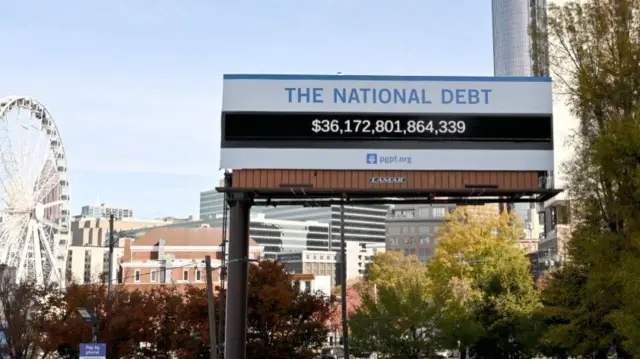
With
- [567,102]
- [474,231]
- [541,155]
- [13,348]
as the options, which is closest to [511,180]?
[541,155]

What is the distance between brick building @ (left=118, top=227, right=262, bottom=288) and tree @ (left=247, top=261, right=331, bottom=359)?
76.2 meters

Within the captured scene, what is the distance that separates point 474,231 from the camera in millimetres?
64500


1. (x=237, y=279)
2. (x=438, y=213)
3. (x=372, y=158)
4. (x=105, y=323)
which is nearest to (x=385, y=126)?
(x=372, y=158)

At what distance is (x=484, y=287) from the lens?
52.2 metres

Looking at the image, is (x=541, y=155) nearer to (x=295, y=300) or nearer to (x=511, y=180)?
(x=511, y=180)

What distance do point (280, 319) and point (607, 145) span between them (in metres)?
16.9

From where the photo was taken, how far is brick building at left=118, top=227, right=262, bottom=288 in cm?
11544

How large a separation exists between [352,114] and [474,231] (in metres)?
41.8

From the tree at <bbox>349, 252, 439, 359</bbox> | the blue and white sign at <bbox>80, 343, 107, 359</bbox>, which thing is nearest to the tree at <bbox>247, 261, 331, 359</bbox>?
the tree at <bbox>349, 252, 439, 359</bbox>

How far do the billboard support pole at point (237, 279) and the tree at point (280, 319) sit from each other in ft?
26.6

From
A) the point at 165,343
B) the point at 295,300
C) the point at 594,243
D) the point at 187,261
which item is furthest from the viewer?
the point at 187,261

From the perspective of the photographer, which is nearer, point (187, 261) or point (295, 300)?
point (295, 300)

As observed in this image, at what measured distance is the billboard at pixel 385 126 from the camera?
24.5 m

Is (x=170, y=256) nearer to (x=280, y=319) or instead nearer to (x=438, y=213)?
(x=438, y=213)
